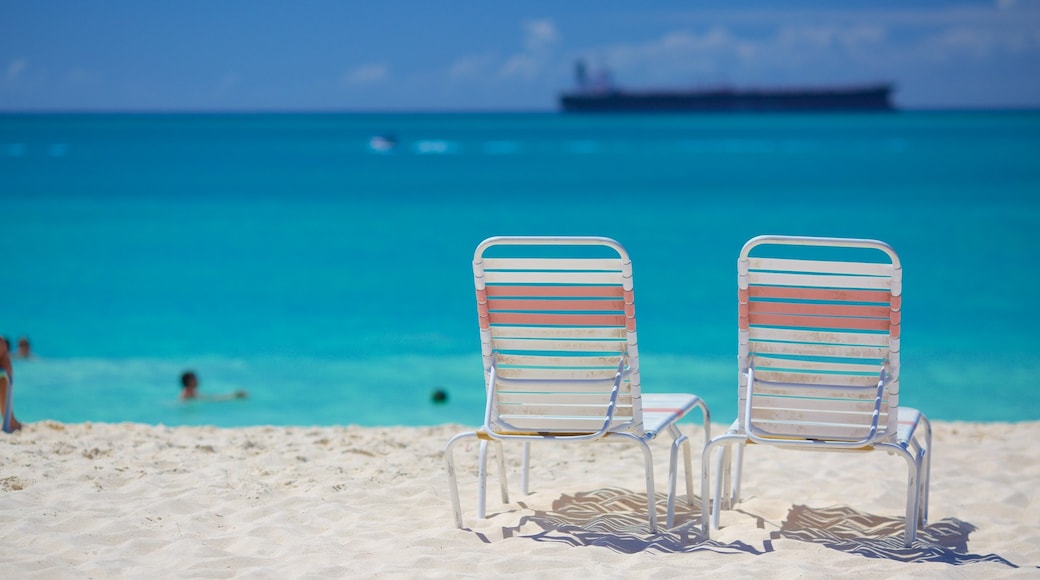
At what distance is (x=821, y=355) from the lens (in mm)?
3814

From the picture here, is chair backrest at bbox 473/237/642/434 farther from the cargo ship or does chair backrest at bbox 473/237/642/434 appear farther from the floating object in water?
the cargo ship

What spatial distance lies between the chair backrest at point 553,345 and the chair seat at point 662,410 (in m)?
0.10

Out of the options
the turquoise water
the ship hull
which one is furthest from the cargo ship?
the turquoise water

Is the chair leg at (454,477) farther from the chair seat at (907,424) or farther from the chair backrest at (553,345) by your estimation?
the chair seat at (907,424)

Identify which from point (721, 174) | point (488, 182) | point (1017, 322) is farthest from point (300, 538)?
point (721, 174)

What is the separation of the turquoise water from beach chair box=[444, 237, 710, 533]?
453cm

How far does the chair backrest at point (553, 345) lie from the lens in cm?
405

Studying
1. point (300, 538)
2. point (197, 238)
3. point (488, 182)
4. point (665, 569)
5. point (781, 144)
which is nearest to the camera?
point (665, 569)

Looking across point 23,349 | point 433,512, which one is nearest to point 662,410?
point 433,512

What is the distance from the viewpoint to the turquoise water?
988 cm

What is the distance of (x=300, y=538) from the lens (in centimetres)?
406

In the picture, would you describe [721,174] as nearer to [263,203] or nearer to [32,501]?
[263,203]

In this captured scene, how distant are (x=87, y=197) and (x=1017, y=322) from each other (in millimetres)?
25025

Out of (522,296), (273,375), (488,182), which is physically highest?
(488,182)
